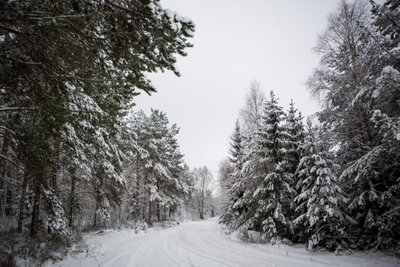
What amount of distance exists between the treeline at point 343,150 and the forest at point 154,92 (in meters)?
0.06

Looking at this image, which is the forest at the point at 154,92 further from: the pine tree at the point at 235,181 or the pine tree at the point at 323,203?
the pine tree at the point at 235,181

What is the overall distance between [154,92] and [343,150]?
31.5 feet

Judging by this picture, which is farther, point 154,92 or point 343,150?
point 343,150

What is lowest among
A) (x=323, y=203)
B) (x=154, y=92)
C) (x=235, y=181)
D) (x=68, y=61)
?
(x=323, y=203)

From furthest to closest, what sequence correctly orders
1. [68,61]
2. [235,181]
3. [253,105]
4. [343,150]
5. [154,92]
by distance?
1. [235,181]
2. [253,105]
3. [343,150]
4. [154,92]
5. [68,61]

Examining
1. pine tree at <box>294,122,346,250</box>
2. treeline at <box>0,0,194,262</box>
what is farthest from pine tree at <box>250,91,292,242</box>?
treeline at <box>0,0,194,262</box>

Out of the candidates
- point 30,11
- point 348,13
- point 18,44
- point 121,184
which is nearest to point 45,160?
point 18,44

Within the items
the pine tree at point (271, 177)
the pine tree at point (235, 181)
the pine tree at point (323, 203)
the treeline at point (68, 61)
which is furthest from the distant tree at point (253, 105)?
the treeline at point (68, 61)

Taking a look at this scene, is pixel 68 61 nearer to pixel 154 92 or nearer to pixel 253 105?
pixel 154 92

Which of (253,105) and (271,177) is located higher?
(253,105)

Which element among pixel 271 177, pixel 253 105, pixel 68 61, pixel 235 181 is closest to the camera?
pixel 68 61

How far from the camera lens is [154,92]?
179 inches

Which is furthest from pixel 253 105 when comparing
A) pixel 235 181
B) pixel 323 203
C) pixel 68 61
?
pixel 68 61

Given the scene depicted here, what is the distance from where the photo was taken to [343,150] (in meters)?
9.59
